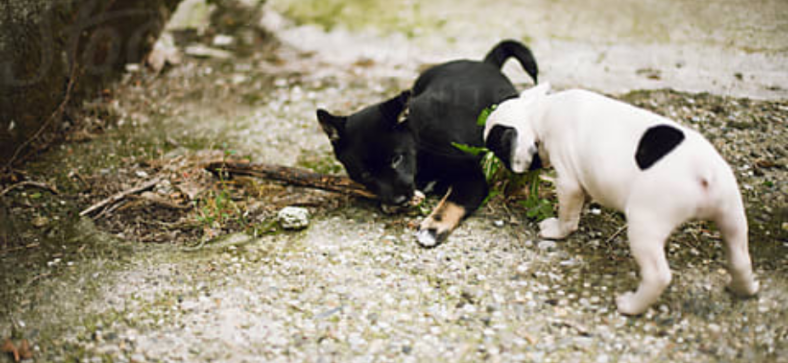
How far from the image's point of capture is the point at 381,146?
3359 millimetres

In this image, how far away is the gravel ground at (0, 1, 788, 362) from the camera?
2.53 m

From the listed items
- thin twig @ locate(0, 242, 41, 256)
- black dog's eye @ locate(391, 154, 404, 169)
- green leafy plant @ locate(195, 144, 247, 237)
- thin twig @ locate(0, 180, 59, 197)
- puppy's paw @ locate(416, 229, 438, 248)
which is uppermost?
black dog's eye @ locate(391, 154, 404, 169)

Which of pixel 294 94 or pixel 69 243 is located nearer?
pixel 69 243

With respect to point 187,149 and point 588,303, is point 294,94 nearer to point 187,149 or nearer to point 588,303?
point 187,149

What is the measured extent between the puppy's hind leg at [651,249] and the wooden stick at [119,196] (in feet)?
9.24

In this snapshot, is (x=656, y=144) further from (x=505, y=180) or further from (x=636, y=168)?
(x=505, y=180)

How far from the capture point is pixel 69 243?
329 cm

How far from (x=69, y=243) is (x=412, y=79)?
287 centimetres

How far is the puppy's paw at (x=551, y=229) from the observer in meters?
3.11

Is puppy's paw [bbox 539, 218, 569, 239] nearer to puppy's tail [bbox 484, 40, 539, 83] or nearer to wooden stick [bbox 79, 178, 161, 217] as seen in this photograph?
puppy's tail [bbox 484, 40, 539, 83]

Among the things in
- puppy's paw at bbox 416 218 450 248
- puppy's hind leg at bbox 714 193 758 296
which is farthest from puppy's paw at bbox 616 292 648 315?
puppy's paw at bbox 416 218 450 248

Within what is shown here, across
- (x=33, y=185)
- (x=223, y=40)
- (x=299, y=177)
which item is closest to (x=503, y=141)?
(x=299, y=177)

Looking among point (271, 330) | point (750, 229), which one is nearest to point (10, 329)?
point (271, 330)

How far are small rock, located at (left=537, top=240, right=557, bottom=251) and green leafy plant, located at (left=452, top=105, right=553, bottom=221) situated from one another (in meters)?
0.19
